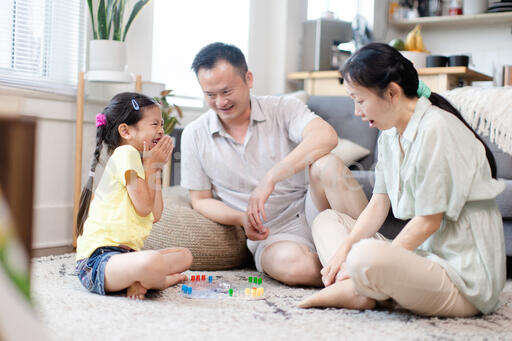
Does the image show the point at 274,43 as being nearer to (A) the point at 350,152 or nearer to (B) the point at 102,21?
(A) the point at 350,152

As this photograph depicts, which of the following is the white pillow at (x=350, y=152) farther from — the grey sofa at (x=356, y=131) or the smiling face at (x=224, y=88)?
the smiling face at (x=224, y=88)

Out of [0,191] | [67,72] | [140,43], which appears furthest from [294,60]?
[0,191]

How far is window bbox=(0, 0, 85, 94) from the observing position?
2125 millimetres

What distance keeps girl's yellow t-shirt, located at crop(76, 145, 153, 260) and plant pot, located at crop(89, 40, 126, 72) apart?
93 cm

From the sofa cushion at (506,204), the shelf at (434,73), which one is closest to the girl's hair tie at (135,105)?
the sofa cushion at (506,204)

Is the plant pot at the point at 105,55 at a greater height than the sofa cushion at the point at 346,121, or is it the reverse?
the plant pot at the point at 105,55

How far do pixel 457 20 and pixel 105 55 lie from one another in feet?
9.35

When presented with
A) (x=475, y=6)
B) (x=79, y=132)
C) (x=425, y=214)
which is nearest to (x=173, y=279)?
(x=425, y=214)

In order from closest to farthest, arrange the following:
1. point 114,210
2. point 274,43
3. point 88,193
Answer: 1. point 114,210
2. point 88,193
3. point 274,43

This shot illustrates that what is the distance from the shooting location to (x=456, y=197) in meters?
1.18

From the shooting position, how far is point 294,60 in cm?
362

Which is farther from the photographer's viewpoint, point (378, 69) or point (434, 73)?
point (434, 73)

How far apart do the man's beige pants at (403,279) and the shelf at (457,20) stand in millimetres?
3161

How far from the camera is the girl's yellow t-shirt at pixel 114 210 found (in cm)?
137
